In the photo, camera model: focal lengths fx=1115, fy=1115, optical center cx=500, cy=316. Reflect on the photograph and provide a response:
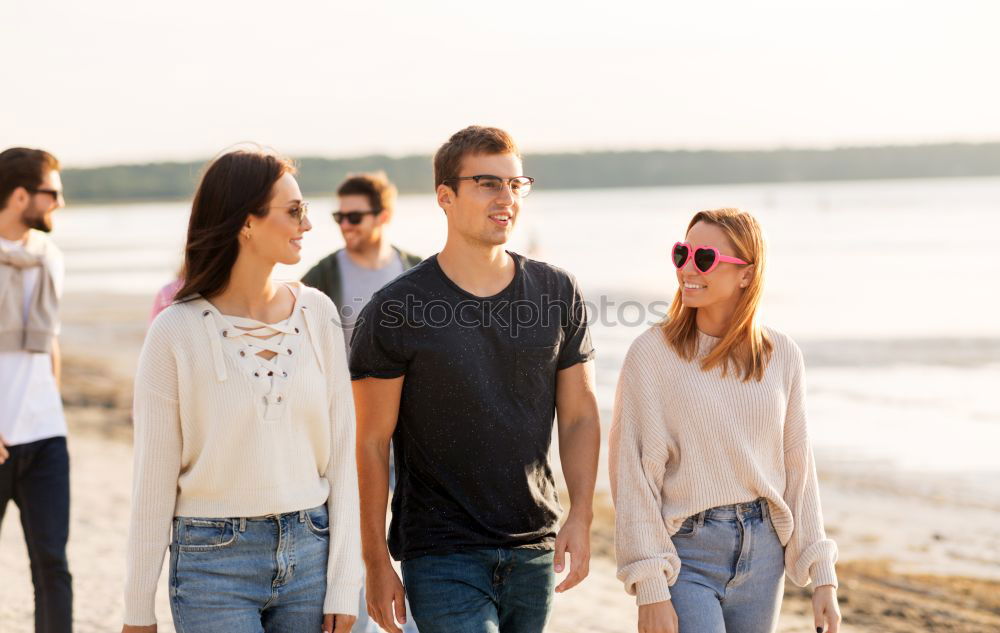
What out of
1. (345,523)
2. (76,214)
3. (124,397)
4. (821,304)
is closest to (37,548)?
(345,523)

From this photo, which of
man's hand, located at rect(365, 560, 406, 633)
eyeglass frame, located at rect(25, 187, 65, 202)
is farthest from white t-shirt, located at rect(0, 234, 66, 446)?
man's hand, located at rect(365, 560, 406, 633)

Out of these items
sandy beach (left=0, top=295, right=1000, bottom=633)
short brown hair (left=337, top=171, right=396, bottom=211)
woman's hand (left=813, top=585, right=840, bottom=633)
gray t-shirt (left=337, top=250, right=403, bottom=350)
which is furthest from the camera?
sandy beach (left=0, top=295, right=1000, bottom=633)

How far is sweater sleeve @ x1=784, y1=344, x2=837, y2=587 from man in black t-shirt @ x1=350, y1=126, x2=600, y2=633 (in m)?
0.66

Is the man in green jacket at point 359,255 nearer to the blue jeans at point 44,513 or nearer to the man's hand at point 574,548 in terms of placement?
the blue jeans at point 44,513

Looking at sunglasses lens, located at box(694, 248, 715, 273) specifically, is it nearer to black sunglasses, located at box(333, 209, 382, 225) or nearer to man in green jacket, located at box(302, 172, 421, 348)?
man in green jacket, located at box(302, 172, 421, 348)

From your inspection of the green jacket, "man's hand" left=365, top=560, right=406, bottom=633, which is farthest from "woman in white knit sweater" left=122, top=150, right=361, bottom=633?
the green jacket

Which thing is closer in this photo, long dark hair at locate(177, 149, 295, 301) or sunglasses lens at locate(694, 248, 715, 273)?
long dark hair at locate(177, 149, 295, 301)

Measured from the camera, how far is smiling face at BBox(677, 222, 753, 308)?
367 centimetres

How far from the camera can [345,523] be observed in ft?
10.9

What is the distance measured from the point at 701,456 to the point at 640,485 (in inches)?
8.6

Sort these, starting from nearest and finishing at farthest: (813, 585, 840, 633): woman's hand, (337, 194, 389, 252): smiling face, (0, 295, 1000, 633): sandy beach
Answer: (813, 585, 840, 633): woman's hand, (337, 194, 389, 252): smiling face, (0, 295, 1000, 633): sandy beach

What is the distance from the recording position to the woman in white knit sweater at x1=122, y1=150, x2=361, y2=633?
10.4ft

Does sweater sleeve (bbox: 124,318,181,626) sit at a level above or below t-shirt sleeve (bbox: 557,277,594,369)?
below

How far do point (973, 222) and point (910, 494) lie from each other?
148ft
